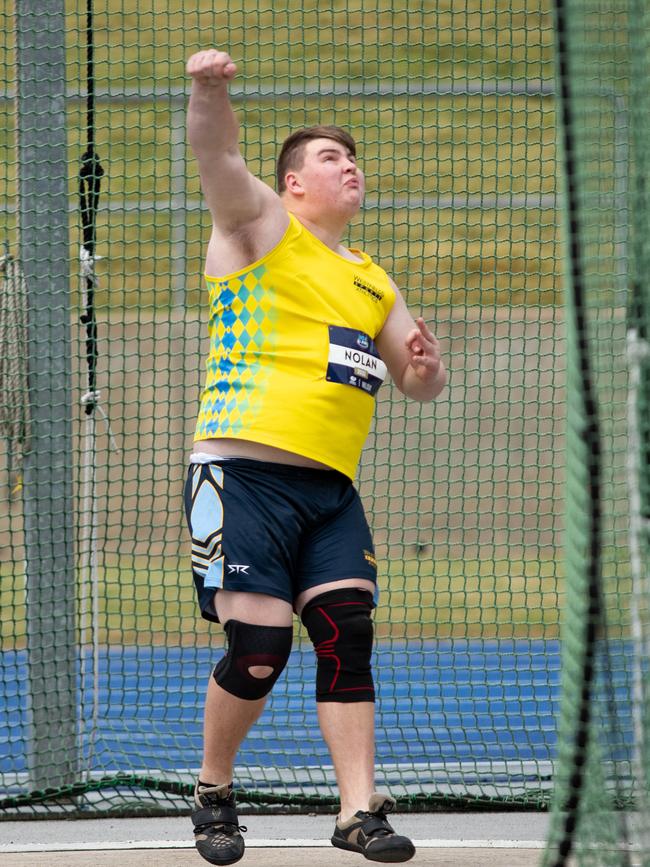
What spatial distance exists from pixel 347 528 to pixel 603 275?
0.90 m

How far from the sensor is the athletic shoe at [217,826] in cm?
260

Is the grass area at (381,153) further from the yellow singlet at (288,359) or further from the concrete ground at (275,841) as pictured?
the yellow singlet at (288,359)

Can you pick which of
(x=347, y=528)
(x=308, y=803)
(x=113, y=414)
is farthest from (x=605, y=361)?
(x=113, y=414)

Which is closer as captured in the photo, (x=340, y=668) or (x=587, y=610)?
(x=587, y=610)

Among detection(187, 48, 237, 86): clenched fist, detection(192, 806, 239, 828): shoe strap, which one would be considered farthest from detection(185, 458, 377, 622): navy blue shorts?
detection(187, 48, 237, 86): clenched fist

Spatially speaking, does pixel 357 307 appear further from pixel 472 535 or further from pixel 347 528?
pixel 472 535

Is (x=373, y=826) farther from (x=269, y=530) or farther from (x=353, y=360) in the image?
(x=353, y=360)

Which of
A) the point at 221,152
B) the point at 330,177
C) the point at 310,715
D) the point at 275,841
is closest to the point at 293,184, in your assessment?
the point at 330,177

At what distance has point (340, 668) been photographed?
8.78 ft

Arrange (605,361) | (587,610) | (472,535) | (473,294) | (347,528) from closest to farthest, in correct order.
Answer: (587,610) → (605,361) → (347,528) → (472,535) → (473,294)

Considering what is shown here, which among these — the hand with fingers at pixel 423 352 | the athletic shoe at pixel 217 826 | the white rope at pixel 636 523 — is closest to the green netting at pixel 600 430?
the white rope at pixel 636 523

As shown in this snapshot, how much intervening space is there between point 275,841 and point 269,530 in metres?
0.89

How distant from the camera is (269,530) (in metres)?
2.66

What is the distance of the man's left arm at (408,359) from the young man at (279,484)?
13 mm
